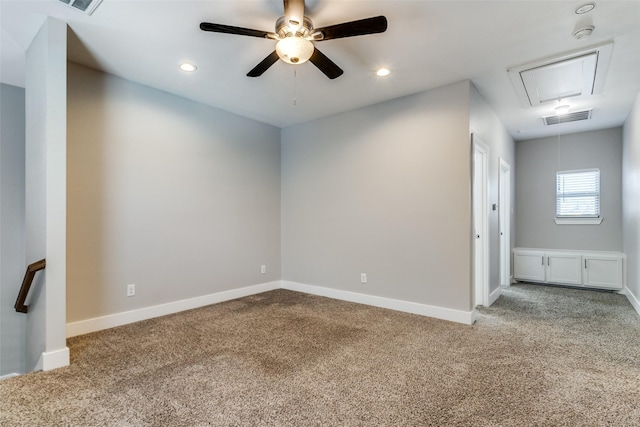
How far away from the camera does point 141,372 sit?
238 cm

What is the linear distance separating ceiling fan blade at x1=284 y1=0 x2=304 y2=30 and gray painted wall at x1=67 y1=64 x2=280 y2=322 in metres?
2.37

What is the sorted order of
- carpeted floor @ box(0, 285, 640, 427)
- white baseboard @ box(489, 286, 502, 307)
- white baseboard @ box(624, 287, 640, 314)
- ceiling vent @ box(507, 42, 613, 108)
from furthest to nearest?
1. white baseboard @ box(489, 286, 502, 307)
2. white baseboard @ box(624, 287, 640, 314)
3. ceiling vent @ box(507, 42, 613, 108)
4. carpeted floor @ box(0, 285, 640, 427)

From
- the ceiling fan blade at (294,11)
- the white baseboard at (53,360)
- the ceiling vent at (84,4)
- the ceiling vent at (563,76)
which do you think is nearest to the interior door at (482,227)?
the ceiling vent at (563,76)

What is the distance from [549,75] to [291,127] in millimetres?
3502

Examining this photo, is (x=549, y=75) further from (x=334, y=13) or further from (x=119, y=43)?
(x=119, y=43)

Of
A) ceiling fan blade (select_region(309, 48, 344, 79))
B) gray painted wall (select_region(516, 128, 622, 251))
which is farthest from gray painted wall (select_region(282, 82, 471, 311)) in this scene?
gray painted wall (select_region(516, 128, 622, 251))

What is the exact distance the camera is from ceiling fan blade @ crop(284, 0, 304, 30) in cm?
213

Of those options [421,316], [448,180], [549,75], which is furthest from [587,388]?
[549,75]

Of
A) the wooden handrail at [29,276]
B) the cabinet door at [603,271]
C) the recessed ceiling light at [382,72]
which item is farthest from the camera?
the cabinet door at [603,271]

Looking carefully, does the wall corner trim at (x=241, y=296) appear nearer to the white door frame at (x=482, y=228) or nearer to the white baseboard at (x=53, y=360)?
the white baseboard at (x=53, y=360)

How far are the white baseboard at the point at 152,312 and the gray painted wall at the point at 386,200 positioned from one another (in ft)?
3.12

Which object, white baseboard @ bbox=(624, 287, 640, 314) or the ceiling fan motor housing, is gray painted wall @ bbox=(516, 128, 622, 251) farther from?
the ceiling fan motor housing

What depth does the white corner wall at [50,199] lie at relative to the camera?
7.87 ft

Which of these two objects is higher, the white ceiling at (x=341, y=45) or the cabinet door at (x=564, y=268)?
the white ceiling at (x=341, y=45)
